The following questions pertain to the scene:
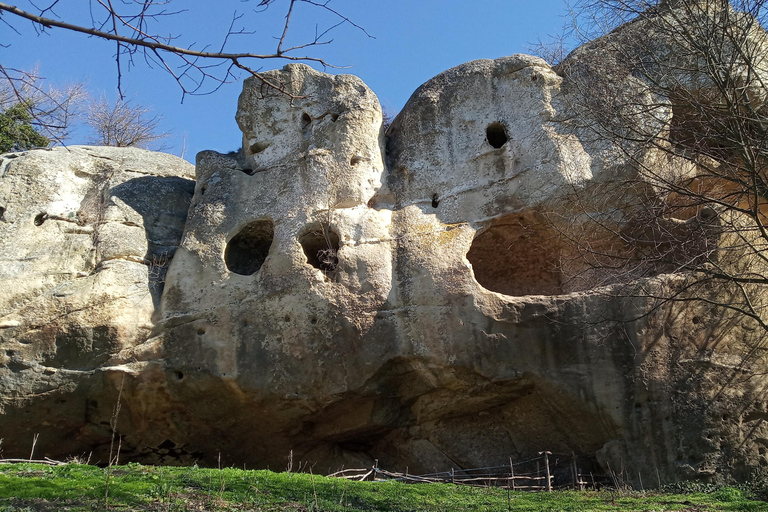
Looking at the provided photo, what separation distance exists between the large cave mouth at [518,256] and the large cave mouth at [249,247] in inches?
136

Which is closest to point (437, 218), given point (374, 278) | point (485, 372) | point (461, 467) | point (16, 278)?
point (374, 278)

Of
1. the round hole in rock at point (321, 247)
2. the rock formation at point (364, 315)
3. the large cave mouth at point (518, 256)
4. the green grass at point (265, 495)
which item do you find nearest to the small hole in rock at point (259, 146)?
the rock formation at point (364, 315)

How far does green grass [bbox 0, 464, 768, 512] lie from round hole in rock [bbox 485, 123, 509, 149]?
19.7 feet

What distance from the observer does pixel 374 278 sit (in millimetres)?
11414

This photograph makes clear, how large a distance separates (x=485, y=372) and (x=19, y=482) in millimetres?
5857

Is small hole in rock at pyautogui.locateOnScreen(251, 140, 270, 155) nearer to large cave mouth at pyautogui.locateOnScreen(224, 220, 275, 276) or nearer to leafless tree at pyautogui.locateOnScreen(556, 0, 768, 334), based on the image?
large cave mouth at pyautogui.locateOnScreen(224, 220, 275, 276)

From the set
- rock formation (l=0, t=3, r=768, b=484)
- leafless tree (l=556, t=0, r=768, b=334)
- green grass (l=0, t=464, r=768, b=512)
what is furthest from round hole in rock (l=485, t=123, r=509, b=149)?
green grass (l=0, t=464, r=768, b=512)

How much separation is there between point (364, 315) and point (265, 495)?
3.86 meters

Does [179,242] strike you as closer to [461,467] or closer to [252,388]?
[252,388]

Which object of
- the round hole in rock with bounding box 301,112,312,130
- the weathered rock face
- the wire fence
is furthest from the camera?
the round hole in rock with bounding box 301,112,312,130

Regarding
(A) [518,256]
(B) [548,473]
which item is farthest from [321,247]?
(B) [548,473]

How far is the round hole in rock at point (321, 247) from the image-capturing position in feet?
39.0

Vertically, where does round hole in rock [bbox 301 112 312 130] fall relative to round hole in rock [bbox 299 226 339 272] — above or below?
above

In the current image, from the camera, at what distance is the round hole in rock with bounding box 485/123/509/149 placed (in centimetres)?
1295
